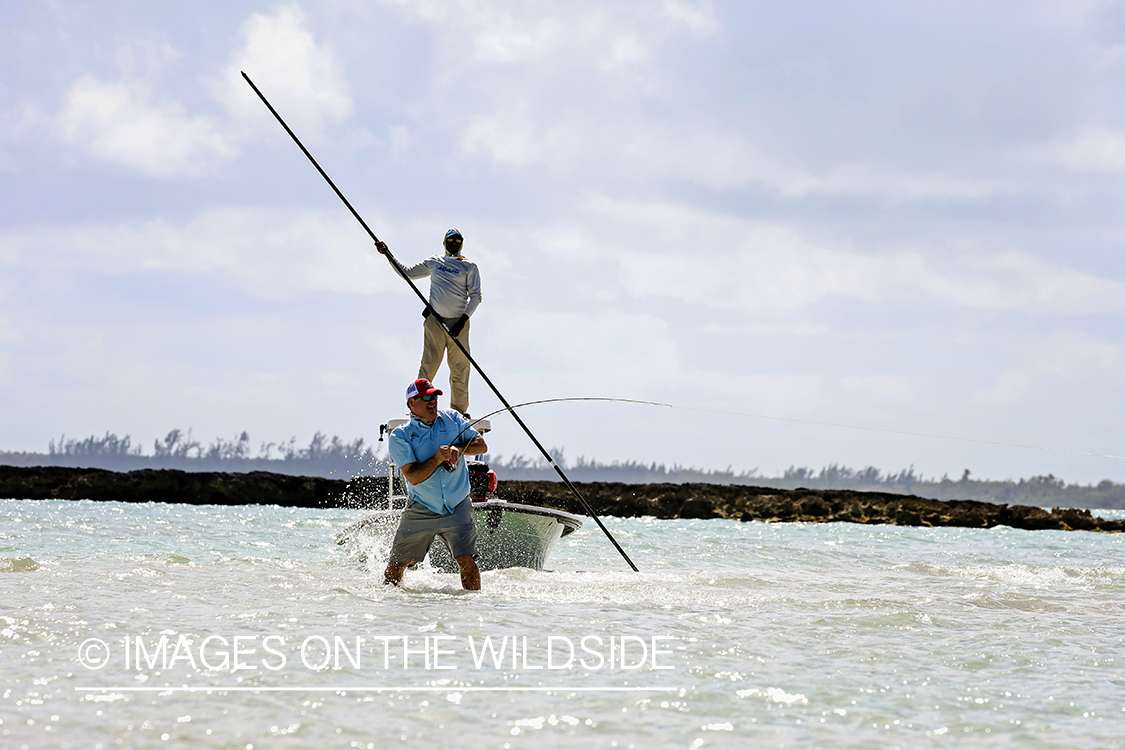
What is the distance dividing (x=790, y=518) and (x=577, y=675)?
37.5 meters

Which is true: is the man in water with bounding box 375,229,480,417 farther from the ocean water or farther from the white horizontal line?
the white horizontal line

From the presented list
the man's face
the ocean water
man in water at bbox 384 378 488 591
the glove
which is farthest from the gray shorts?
the glove

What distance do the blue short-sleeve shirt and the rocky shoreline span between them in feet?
97.7

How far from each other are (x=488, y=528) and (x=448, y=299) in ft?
8.30

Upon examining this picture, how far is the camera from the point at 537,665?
185 inches

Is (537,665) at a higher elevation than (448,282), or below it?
below

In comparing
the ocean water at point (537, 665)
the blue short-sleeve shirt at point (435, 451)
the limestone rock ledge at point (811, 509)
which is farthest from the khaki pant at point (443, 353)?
the limestone rock ledge at point (811, 509)

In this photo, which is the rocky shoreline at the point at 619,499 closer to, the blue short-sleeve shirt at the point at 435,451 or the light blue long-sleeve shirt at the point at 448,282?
the light blue long-sleeve shirt at the point at 448,282

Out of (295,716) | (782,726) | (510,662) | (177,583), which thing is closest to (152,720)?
(295,716)

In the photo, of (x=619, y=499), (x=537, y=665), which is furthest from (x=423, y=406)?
(x=619, y=499)

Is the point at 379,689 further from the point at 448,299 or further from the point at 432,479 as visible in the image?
the point at 448,299

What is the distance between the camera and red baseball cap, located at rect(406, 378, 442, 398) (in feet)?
23.5

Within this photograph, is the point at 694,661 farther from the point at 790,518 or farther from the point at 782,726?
the point at 790,518

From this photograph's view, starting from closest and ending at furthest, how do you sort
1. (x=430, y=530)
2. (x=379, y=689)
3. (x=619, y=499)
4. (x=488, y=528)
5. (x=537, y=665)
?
(x=379, y=689), (x=537, y=665), (x=430, y=530), (x=488, y=528), (x=619, y=499)
